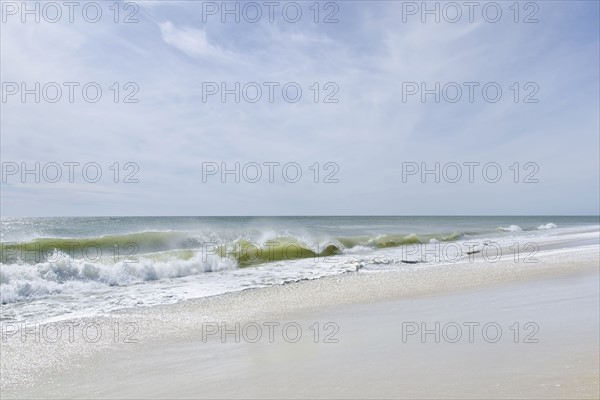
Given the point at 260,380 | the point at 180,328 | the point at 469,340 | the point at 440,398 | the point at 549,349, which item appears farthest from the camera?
the point at 180,328

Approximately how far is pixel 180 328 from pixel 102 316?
5.37 feet

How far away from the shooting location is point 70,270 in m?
10.4

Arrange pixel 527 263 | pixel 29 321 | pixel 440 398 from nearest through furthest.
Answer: pixel 440 398, pixel 29 321, pixel 527 263

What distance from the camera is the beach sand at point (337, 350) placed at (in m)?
3.64

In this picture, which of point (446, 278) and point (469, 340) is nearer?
point (469, 340)

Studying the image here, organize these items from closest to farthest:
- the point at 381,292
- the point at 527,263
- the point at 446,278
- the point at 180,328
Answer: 1. the point at 180,328
2. the point at 381,292
3. the point at 446,278
4. the point at 527,263

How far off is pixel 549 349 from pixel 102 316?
608cm

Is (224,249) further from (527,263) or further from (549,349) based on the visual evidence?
(549,349)

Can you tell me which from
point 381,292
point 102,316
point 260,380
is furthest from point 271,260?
point 260,380

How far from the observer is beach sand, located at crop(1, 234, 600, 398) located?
3.64 metres

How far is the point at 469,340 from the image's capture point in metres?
4.82

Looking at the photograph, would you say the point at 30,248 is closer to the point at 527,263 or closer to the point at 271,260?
the point at 271,260

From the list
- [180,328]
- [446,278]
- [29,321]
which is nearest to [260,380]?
[180,328]

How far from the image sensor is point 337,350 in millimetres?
4652
